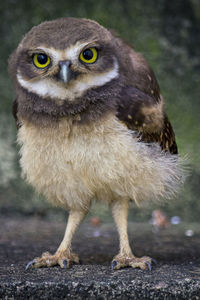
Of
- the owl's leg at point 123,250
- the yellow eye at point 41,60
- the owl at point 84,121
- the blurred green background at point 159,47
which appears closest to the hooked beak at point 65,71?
the owl at point 84,121

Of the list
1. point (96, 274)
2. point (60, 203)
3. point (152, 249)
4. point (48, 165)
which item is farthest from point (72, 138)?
point (152, 249)

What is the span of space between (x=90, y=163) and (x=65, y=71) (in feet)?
1.88

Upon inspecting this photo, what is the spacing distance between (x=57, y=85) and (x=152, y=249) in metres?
1.67

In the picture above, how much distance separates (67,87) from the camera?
3311 millimetres

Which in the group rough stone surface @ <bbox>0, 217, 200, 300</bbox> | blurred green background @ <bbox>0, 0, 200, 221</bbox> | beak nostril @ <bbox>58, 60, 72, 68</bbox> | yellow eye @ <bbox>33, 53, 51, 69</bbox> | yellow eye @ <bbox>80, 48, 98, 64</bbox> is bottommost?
rough stone surface @ <bbox>0, 217, 200, 300</bbox>

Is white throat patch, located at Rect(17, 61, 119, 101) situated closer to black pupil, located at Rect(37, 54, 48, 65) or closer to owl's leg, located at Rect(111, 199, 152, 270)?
black pupil, located at Rect(37, 54, 48, 65)

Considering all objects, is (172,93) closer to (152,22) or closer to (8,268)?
(152,22)

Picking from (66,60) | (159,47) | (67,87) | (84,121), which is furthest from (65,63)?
(159,47)

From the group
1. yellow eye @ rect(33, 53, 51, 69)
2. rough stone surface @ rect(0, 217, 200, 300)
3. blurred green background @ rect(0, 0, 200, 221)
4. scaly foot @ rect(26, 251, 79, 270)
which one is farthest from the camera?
blurred green background @ rect(0, 0, 200, 221)

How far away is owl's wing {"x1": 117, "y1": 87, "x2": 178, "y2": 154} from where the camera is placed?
3.43 metres

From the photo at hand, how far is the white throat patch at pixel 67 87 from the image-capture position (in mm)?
3318

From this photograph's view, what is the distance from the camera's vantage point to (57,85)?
331 cm

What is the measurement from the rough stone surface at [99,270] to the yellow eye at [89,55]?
49.6 inches

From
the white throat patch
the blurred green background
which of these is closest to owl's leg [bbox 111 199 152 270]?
the white throat patch
